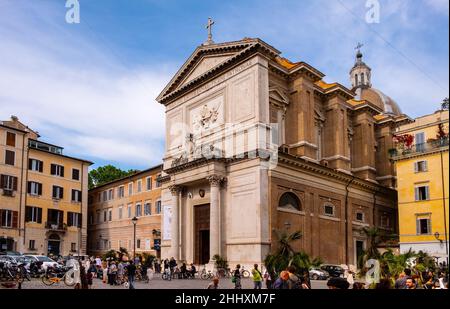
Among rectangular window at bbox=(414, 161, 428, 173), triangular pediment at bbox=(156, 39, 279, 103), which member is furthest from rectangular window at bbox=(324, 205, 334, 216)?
rectangular window at bbox=(414, 161, 428, 173)

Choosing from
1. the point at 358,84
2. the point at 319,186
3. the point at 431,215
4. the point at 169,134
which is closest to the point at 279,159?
the point at 319,186

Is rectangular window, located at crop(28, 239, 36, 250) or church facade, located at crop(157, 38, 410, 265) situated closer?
church facade, located at crop(157, 38, 410, 265)

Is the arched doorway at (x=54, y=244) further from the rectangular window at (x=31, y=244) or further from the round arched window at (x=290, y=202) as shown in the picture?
the round arched window at (x=290, y=202)

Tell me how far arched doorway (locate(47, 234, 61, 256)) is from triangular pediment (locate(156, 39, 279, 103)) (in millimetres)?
21873

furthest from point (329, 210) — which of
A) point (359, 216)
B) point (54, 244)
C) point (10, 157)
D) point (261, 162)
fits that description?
point (54, 244)

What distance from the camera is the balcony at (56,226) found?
53.1 meters

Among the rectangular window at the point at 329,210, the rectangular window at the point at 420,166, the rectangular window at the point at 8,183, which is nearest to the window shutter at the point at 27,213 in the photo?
the rectangular window at the point at 8,183

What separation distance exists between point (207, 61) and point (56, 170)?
73.3 ft

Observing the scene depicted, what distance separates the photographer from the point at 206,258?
37.5 meters

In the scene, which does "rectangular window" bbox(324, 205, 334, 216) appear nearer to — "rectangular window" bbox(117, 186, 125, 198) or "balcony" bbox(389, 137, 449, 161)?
"rectangular window" bbox(117, 186, 125, 198)

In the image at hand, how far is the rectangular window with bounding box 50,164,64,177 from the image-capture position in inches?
1992

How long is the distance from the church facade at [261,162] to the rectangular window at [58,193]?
16.3 metres

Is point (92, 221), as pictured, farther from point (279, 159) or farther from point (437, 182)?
point (437, 182)

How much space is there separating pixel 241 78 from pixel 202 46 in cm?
493
